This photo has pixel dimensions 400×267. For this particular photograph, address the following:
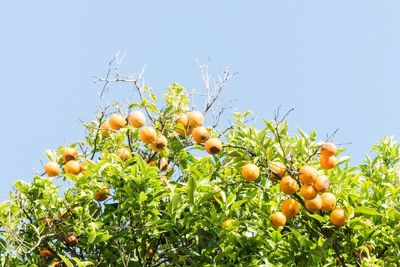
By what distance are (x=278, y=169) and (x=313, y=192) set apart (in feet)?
1.10

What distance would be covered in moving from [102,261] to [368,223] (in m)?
1.86

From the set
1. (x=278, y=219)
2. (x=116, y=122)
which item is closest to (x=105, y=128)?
(x=116, y=122)

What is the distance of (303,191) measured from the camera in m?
4.02

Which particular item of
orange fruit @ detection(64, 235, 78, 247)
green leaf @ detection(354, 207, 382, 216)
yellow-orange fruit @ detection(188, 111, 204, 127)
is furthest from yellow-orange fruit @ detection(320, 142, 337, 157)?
orange fruit @ detection(64, 235, 78, 247)

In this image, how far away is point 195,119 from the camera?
503cm

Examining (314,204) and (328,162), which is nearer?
(314,204)

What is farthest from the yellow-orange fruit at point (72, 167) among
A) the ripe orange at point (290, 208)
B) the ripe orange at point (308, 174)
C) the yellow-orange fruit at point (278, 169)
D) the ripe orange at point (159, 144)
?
A: the ripe orange at point (308, 174)

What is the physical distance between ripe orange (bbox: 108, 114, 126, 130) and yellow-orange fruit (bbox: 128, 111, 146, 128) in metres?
0.07

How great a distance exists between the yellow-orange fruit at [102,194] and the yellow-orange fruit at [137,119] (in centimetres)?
71

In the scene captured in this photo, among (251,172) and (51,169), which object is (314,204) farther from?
(51,169)

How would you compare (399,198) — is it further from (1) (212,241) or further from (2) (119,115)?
(2) (119,115)

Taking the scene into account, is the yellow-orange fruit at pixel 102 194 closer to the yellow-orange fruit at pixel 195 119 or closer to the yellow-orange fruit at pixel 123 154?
the yellow-orange fruit at pixel 123 154

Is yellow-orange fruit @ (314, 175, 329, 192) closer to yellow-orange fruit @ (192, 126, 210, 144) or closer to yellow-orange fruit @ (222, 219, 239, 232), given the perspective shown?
yellow-orange fruit @ (222, 219, 239, 232)

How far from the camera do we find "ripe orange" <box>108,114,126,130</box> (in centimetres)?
506
